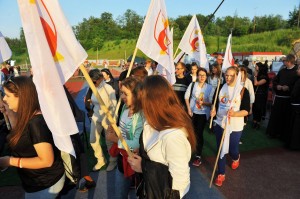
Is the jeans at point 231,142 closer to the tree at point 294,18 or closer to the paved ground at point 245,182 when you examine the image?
the paved ground at point 245,182

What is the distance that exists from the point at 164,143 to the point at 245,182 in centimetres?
322

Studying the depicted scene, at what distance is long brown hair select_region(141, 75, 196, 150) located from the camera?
2031mm

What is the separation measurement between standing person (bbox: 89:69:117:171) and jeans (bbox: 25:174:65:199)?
8.43 ft

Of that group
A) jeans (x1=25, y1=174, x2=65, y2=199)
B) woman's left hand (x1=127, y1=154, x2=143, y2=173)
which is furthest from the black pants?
jeans (x1=25, y1=174, x2=65, y2=199)

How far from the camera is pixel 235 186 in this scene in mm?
4418

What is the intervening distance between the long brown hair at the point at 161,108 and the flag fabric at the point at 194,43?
435cm

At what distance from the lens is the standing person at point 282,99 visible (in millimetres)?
6246

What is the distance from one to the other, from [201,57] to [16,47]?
6699 cm

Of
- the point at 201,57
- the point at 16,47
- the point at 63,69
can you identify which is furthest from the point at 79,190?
the point at 16,47

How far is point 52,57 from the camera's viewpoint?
1.90 metres

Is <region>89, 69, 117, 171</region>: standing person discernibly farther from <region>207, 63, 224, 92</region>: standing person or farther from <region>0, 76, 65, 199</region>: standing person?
<region>207, 63, 224, 92</region>: standing person

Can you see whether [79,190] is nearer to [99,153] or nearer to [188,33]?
[99,153]

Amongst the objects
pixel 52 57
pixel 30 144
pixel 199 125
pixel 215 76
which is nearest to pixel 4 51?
pixel 30 144

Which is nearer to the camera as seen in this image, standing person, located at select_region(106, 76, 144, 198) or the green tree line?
standing person, located at select_region(106, 76, 144, 198)
